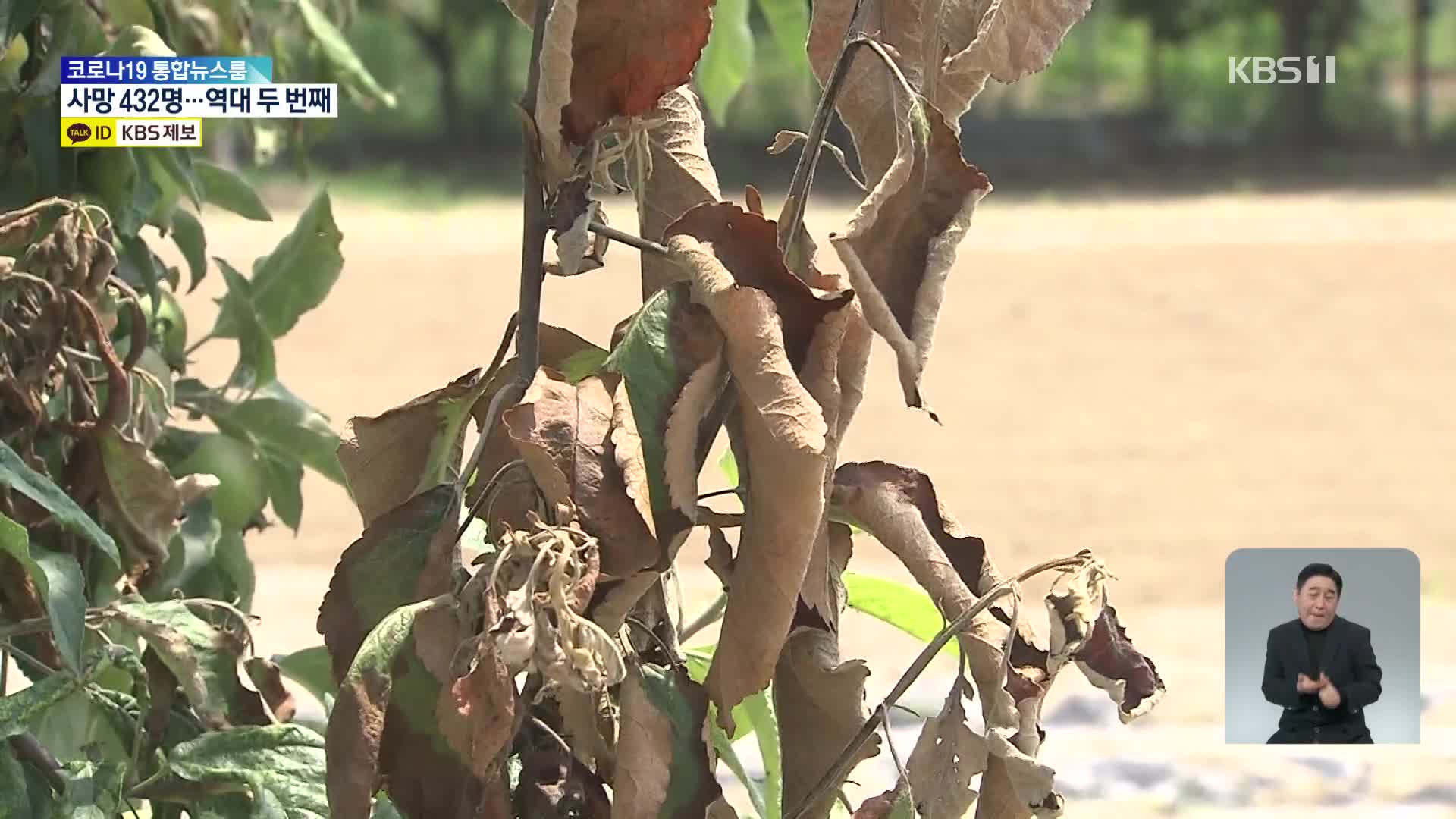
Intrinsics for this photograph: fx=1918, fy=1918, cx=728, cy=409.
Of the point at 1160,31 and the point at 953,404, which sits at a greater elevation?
the point at 1160,31

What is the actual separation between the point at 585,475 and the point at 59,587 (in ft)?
1.06

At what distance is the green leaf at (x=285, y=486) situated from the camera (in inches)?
51.8

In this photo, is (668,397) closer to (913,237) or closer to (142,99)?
(913,237)

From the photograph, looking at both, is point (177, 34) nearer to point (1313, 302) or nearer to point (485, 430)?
point (485, 430)

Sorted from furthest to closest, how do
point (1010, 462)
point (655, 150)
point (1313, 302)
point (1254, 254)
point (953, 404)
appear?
point (1254, 254) → point (1313, 302) → point (953, 404) → point (1010, 462) → point (655, 150)

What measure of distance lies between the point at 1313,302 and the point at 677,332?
8037 millimetres

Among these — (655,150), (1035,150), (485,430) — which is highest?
(1035,150)

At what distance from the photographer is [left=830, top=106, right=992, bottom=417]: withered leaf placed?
617 mm

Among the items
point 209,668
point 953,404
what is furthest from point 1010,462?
point 209,668

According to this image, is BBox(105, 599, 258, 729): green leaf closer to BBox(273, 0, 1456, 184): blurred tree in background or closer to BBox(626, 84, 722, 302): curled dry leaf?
BBox(626, 84, 722, 302): curled dry leaf

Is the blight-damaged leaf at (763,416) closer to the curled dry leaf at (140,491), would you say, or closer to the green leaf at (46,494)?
the green leaf at (46,494)

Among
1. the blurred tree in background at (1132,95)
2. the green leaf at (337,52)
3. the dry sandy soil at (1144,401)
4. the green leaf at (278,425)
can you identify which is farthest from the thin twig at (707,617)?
the blurred tree in background at (1132,95)

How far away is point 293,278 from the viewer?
4.26 ft

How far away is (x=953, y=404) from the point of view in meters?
6.75
